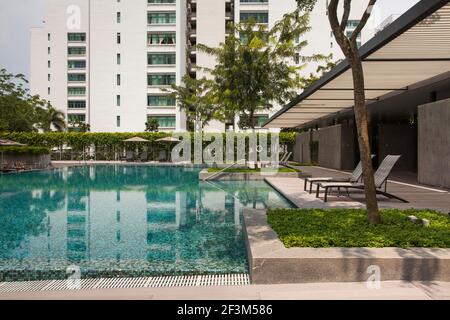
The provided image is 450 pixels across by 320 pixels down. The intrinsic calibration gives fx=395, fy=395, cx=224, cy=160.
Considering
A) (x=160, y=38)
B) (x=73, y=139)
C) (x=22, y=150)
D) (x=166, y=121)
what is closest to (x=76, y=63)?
(x=160, y=38)

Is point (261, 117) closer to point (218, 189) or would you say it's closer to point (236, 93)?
point (236, 93)

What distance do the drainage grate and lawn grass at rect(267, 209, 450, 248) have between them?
834mm

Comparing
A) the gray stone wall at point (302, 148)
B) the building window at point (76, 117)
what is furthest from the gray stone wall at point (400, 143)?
the building window at point (76, 117)

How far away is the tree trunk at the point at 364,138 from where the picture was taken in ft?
19.5

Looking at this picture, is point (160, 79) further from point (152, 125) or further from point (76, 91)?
point (76, 91)

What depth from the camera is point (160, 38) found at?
52594 mm

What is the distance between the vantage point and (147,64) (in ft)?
172

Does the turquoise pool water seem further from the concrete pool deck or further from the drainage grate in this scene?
the concrete pool deck

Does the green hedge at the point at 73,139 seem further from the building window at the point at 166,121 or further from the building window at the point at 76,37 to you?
the building window at the point at 76,37

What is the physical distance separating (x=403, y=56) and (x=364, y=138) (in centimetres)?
474

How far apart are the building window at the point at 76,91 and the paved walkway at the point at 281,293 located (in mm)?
67820

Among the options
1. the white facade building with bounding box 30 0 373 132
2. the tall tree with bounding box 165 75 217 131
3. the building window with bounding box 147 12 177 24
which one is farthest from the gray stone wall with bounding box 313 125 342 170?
the building window with bounding box 147 12 177 24

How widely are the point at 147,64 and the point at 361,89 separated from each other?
4958 centimetres

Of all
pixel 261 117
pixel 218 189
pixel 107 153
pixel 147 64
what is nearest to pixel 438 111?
pixel 218 189
